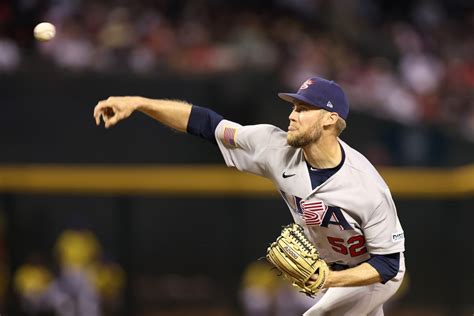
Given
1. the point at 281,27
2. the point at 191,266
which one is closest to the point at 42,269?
the point at 191,266

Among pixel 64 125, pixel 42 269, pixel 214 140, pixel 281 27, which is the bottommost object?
pixel 42 269

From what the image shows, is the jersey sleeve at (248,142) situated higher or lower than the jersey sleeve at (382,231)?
higher

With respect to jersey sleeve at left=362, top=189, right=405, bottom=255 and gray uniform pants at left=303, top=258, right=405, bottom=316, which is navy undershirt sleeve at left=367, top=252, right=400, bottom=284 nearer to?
jersey sleeve at left=362, top=189, right=405, bottom=255

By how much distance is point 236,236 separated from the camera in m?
9.43

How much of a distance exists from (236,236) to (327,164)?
4.95m

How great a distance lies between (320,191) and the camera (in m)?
4.50

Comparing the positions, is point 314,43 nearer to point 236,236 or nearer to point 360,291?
point 236,236

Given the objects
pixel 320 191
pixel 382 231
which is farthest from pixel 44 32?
pixel 382 231

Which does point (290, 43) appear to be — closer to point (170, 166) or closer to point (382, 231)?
point (170, 166)

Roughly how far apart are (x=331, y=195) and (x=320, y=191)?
0.06 meters

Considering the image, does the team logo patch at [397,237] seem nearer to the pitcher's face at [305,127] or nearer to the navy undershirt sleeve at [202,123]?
the pitcher's face at [305,127]

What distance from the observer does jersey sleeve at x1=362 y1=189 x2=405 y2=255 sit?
174 inches

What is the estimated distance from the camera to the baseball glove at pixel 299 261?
4336 mm

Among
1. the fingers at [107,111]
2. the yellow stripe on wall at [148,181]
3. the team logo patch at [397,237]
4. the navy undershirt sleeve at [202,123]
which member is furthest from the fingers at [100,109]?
the yellow stripe on wall at [148,181]
